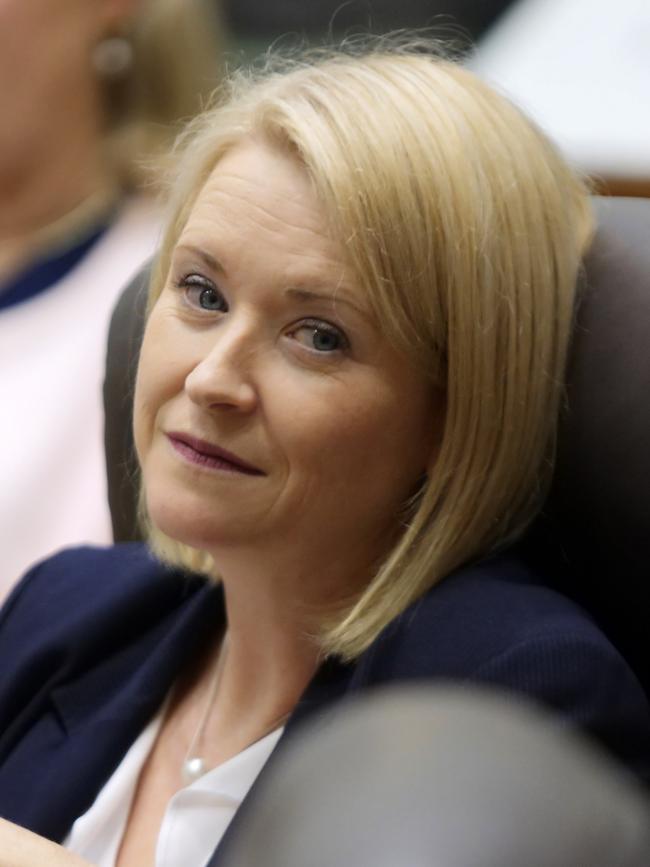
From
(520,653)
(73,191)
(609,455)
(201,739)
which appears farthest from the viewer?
(73,191)

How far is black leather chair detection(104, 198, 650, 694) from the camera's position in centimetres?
105

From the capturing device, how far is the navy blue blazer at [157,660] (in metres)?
0.94

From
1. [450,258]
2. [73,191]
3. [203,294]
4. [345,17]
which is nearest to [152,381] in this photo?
[203,294]

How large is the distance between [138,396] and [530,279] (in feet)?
0.99

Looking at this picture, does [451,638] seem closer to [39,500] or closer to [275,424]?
[275,424]

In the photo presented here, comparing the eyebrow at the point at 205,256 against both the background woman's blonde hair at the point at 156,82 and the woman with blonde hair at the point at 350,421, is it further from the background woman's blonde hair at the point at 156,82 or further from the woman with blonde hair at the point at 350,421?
the background woman's blonde hair at the point at 156,82

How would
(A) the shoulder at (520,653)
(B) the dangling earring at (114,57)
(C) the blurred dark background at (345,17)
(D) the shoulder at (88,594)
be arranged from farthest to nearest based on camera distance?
(C) the blurred dark background at (345,17), (B) the dangling earring at (114,57), (D) the shoulder at (88,594), (A) the shoulder at (520,653)

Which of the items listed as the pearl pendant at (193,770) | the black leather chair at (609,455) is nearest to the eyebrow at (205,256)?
the black leather chair at (609,455)

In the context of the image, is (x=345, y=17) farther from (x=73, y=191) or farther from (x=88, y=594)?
(x=88, y=594)

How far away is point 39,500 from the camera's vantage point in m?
1.68

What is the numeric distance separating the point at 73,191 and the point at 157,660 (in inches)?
35.8

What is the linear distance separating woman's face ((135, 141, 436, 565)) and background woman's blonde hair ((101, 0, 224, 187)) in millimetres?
941

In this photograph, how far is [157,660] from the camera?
1205 millimetres

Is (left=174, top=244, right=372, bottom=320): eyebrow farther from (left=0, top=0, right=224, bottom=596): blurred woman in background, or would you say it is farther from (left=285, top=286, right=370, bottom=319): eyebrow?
(left=0, top=0, right=224, bottom=596): blurred woman in background
